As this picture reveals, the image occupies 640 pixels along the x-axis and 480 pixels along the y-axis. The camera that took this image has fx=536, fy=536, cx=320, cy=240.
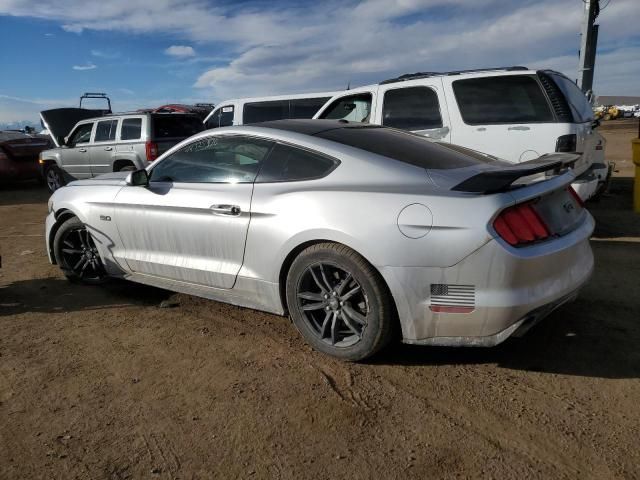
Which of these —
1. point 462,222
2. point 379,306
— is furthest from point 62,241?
point 462,222

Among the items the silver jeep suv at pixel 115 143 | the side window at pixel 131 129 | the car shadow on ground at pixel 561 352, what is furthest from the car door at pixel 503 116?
the side window at pixel 131 129

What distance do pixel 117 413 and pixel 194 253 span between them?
4.48 feet

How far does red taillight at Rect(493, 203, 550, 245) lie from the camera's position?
111 inches

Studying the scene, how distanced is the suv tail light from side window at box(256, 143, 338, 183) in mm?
3478

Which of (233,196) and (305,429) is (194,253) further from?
(305,429)

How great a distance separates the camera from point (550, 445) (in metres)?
2.46

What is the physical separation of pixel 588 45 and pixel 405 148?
12.0 metres

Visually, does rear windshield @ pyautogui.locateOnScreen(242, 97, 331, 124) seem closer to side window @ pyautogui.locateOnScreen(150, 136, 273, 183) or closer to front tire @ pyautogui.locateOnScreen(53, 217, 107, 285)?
front tire @ pyautogui.locateOnScreen(53, 217, 107, 285)

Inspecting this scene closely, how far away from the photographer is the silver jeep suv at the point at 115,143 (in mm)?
10055

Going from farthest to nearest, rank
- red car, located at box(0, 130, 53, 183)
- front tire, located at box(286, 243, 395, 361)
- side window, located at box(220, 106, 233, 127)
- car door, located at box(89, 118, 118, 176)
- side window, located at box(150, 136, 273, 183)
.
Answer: red car, located at box(0, 130, 53, 183) → car door, located at box(89, 118, 118, 176) → side window, located at box(220, 106, 233, 127) → side window, located at box(150, 136, 273, 183) → front tire, located at box(286, 243, 395, 361)

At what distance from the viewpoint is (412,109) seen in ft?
23.1

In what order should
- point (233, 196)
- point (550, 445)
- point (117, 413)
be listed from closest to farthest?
point (550, 445), point (117, 413), point (233, 196)

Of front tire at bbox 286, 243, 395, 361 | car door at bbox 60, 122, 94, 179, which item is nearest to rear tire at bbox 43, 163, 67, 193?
car door at bbox 60, 122, 94, 179

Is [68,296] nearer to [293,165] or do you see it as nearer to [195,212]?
[195,212]
